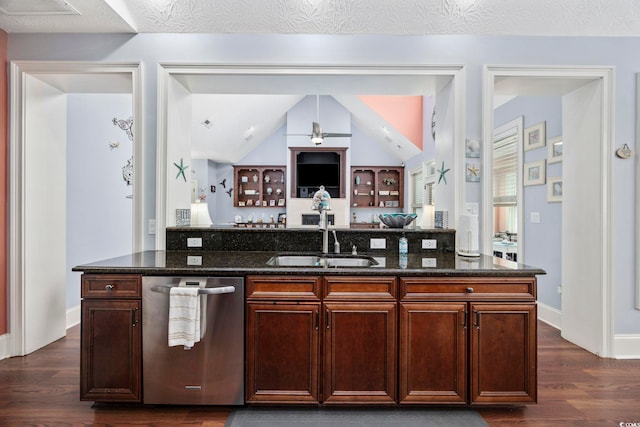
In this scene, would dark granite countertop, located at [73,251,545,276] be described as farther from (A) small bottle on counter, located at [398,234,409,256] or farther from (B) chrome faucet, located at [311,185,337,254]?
(B) chrome faucet, located at [311,185,337,254]

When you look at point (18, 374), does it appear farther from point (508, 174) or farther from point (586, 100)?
point (508, 174)

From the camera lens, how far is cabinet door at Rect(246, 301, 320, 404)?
198cm

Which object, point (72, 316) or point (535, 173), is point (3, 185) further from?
point (535, 173)

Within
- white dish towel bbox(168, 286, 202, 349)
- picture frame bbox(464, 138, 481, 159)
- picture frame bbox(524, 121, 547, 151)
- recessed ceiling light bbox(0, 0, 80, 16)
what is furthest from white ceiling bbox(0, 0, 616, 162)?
white dish towel bbox(168, 286, 202, 349)

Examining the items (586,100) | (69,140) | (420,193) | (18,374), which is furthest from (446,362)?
(420,193)

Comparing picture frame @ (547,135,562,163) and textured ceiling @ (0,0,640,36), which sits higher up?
textured ceiling @ (0,0,640,36)

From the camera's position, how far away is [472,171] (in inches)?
108

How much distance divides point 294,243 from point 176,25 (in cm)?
190

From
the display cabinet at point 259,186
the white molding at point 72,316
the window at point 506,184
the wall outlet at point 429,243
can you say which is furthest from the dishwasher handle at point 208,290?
the display cabinet at point 259,186

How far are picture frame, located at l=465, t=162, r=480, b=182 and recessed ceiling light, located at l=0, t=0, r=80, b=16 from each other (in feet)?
10.1

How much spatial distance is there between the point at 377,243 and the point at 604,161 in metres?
1.94

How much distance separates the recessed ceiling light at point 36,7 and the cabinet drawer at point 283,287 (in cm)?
228

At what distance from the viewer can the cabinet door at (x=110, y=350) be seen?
6.54 feet

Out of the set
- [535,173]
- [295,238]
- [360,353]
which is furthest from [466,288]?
[535,173]
